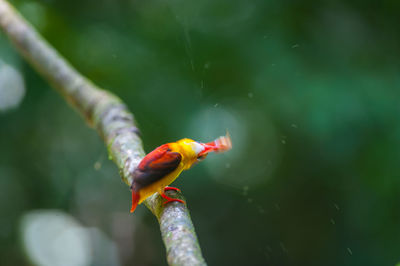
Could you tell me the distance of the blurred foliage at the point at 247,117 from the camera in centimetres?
302

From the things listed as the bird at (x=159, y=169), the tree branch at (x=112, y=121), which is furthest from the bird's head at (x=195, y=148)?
the tree branch at (x=112, y=121)

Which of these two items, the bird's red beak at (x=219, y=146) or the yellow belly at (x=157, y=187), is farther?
the bird's red beak at (x=219, y=146)

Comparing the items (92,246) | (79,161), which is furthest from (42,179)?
(92,246)

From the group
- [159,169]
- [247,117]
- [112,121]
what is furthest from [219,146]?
[247,117]

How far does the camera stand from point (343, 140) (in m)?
2.97

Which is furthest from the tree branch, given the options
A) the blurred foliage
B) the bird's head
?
the blurred foliage

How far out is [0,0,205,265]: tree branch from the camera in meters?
1.03

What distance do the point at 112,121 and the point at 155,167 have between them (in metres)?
0.79

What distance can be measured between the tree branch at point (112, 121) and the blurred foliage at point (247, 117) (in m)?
0.80

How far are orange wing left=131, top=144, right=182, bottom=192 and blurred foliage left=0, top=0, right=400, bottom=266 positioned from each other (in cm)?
165

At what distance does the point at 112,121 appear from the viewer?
2.04 meters

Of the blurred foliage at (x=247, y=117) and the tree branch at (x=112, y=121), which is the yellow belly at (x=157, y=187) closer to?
the tree branch at (x=112, y=121)

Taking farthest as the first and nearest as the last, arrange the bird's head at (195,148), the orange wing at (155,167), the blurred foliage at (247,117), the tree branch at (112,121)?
the blurred foliage at (247,117) → the bird's head at (195,148) → the orange wing at (155,167) → the tree branch at (112,121)

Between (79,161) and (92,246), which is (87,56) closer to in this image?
(79,161)
